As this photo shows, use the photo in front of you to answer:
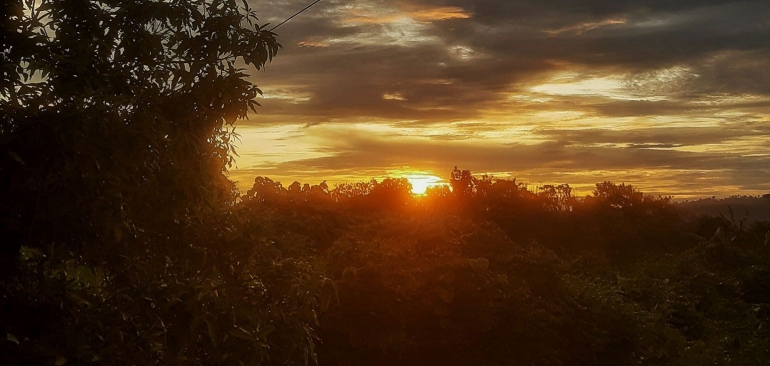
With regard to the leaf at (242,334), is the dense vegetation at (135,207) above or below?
above

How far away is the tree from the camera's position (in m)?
5.44

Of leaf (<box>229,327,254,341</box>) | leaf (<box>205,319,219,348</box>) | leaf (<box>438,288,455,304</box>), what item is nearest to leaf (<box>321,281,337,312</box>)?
leaf (<box>229,327,254,341</box>)

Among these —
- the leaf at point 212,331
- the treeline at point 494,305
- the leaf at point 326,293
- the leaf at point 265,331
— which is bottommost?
the treeline at point 494,305

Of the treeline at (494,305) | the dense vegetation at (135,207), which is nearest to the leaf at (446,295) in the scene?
the treeline at (494,305)

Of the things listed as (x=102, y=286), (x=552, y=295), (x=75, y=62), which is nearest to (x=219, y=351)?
(x=102, y=286)

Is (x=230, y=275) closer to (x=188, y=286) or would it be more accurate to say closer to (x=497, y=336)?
(x=188, y=286)

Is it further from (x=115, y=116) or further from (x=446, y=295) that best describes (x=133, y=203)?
(x=446, y=295)

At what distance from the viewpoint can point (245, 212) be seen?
266 inches

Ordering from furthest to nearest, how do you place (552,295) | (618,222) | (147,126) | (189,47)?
(618,222) < (552,295) < (189,47) < (147,126)

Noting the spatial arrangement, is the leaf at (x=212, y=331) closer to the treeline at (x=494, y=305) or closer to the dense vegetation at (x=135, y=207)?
the dense vegetation at (x=135, y=207)

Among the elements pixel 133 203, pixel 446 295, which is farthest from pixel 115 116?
pixel 446 295

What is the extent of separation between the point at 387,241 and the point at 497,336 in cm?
242

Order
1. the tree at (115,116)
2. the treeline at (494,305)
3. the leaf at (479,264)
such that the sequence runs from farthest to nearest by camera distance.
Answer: the leaf at (479,264), the treeline at (494,305), the tree at (115,116)

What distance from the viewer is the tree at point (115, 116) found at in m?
5.44
